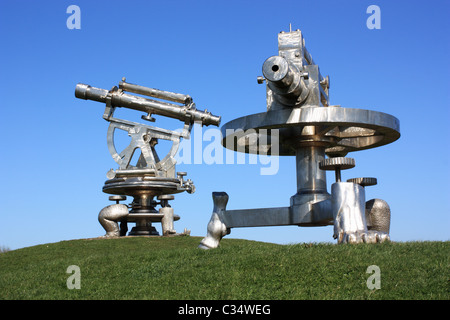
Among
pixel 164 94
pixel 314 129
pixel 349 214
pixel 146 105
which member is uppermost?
pixel 164 94

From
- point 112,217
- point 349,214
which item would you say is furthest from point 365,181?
point 112,217

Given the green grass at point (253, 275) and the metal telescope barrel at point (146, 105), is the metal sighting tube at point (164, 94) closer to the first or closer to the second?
the metal telescope barrel at point (146, 105)

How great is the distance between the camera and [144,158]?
54.5 feet

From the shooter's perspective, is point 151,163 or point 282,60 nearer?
point 282,60

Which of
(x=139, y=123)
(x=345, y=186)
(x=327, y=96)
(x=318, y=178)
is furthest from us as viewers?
(x=139, y=123)

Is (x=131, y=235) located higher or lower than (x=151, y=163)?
lower

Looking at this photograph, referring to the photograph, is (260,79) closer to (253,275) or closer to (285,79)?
(285,79)

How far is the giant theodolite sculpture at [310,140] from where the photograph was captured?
720 centimetres

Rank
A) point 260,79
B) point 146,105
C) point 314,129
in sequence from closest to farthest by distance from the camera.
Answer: point 260,79 → point 314,129 → point 146,105

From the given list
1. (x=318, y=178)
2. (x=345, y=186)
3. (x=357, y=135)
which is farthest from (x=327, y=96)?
(x=345, y=186)

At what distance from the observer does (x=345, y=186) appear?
717 cm

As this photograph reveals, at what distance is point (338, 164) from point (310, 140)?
106cm
